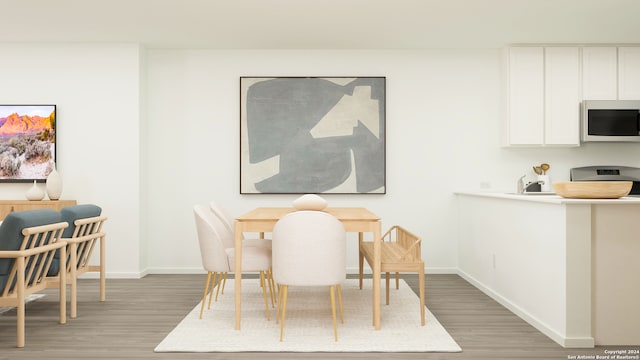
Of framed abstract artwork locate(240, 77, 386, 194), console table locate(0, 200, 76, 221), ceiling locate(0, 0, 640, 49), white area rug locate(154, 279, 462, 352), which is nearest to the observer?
white area rug locate(154, 279, 462, 352)

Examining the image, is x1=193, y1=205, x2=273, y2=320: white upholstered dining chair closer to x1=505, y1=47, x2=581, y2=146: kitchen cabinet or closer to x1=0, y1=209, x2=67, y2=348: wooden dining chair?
x1=0, y1=209, x2=67, y2=348: wooden dining chair

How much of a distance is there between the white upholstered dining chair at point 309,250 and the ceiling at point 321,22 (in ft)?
7.13

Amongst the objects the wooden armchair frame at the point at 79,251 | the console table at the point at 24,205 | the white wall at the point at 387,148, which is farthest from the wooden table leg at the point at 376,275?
the console table at the point at 24,205

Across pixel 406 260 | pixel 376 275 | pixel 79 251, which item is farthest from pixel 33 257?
pixel 406 260

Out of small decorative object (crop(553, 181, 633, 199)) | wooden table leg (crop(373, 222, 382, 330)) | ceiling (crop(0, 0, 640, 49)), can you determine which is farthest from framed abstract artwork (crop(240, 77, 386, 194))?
small decorative object (crop(553, 181, 633, 199))

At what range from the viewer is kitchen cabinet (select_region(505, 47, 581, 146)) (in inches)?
214

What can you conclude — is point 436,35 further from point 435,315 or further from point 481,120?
point 435,315

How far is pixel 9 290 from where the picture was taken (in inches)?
124

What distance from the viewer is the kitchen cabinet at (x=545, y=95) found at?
5426 mm

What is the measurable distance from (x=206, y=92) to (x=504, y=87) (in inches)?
142

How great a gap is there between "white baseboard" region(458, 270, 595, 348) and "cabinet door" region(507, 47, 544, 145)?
1.90 m

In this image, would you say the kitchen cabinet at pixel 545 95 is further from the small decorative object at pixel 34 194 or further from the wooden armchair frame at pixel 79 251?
the small decorative object at pixel 34 194

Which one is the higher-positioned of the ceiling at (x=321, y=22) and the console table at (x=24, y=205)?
the ceiling at (x=321, y=22)

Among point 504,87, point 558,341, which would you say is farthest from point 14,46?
point 558,341
